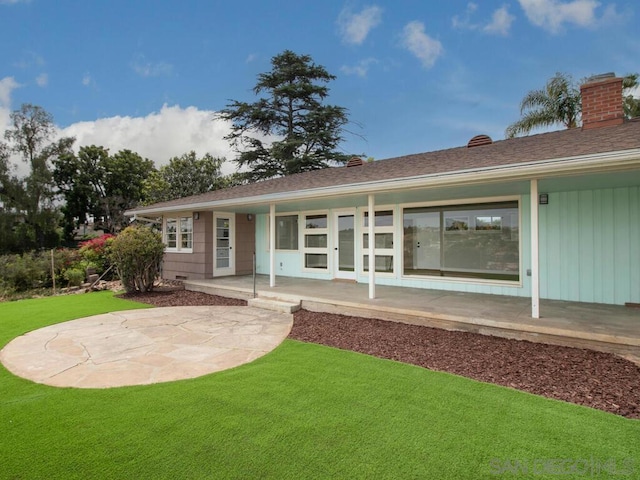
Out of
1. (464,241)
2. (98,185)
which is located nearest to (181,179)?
(98,185)

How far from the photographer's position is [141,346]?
15.5 ft

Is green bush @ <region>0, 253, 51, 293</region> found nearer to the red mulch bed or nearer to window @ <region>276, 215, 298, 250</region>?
window @ <region>276, 215, 298, 250</region>

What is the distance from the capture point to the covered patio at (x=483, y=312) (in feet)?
14.0

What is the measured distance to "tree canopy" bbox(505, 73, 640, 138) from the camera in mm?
14703

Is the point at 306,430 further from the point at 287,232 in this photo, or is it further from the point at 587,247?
the point at 287,232

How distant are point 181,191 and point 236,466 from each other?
21.4 meters

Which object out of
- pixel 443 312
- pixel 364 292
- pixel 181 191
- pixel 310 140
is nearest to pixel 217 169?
pixel 181 191

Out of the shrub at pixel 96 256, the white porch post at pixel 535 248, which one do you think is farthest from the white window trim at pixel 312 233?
the shrub at pixel 96 256

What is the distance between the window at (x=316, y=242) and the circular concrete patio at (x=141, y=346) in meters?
3.59

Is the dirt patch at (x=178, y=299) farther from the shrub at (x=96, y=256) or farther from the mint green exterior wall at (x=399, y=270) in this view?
the shrub at (x=96, y=256)

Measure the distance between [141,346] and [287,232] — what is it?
260 inches

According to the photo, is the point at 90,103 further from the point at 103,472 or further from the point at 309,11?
the point at 103,472

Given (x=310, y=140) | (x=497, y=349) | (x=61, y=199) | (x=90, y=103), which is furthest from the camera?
(x=61, y=199)

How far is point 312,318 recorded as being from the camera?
6227 millimetres
